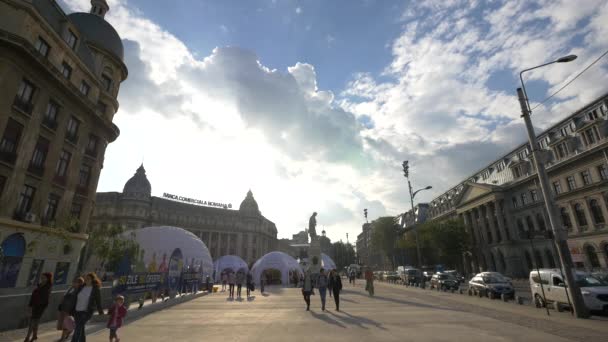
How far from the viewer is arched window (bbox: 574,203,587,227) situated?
40.7 m

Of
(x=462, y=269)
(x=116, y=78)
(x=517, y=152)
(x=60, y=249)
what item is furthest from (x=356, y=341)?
(x=462, y=269)

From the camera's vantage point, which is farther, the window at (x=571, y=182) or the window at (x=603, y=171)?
the window at (x=571, y=182)

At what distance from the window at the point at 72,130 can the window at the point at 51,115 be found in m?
1.51

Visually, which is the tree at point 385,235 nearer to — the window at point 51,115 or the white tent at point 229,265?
the white tent at point 229,265

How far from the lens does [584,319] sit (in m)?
12.3

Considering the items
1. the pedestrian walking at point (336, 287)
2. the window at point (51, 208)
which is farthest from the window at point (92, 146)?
the pedestrian walking at point (336, 287)

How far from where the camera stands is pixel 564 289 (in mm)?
14680

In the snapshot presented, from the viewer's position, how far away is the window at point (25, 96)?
68.7 ft

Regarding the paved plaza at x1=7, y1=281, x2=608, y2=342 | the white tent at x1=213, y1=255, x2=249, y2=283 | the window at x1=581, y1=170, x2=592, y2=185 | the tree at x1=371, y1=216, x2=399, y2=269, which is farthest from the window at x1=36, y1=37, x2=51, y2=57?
the tree at x1=371, y1=216, x2=399, y2=269

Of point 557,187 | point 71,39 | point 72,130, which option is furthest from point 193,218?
point 557,187

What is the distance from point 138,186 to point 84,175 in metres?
70.4

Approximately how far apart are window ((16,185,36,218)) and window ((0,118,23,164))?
2.60m

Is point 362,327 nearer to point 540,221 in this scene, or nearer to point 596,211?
point 596,211

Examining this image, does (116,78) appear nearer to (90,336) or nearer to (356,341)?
(90,336)
